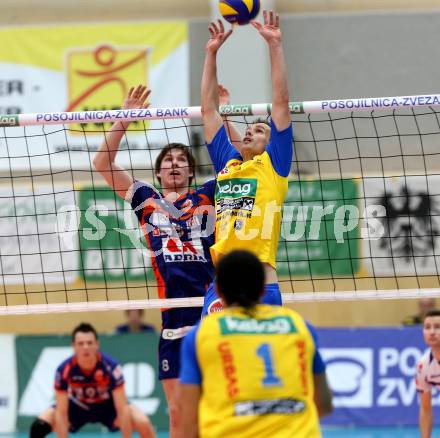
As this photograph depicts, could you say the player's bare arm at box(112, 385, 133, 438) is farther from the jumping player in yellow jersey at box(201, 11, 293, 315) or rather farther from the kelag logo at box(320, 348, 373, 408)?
the jumping player in yellow jersey at box(201, 11, 293, 315)

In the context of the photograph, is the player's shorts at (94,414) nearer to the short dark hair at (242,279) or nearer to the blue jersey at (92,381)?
the blue jersey at (92,381)

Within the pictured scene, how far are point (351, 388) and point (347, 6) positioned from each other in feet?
21.3

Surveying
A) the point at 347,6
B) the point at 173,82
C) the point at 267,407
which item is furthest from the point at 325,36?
the point at 267,407

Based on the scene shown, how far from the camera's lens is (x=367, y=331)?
484 inches

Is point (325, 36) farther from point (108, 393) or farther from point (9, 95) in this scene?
point (108, 393)

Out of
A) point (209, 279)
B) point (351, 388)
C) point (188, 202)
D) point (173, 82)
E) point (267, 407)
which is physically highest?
point (173, 82)

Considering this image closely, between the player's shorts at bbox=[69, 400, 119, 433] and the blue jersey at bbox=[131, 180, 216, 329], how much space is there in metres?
3.33

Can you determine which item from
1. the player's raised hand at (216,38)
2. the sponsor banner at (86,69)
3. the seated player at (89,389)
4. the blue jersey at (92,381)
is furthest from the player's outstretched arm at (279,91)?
the sponsor banner at (86,69)

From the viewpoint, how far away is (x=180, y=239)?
22.5 ft

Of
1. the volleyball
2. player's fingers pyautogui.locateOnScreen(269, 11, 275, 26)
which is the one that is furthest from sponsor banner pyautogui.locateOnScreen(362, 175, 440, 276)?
player's fingers pyautogui.locateOnScreen(269, 11, 275, 26)

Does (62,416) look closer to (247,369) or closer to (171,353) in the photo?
(171,353)

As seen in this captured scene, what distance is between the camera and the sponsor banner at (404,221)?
13.0 metres

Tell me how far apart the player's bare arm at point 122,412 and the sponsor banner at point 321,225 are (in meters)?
2.73

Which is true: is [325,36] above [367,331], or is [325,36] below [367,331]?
above
